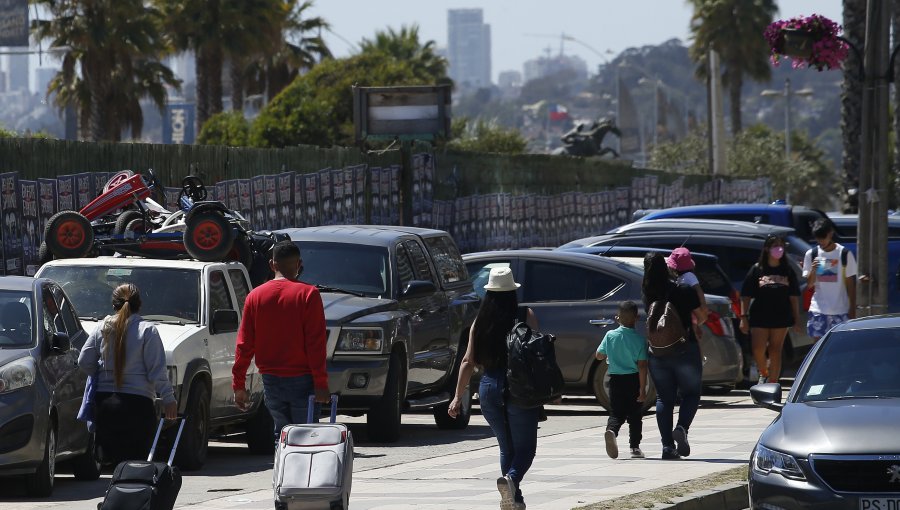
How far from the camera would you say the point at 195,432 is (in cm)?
1318

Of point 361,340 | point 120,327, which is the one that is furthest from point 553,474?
point 120,327

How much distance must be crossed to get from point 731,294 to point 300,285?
1019 centimetres

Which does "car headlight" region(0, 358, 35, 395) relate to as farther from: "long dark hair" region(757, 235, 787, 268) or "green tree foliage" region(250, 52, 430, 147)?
→ "green tree foliage" region(250, 52, 430, 147)

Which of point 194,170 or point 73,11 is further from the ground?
point 73,11

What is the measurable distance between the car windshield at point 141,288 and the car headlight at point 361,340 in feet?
4.87

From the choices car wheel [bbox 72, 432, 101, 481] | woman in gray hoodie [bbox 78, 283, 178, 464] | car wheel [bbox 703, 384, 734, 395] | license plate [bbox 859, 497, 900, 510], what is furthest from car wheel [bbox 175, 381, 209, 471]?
car wheel [bbox 703, 384, 734, 395]

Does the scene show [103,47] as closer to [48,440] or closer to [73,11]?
[73,11]

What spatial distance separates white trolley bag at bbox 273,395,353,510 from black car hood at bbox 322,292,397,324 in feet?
18.1

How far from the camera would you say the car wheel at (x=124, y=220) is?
52.1 feet

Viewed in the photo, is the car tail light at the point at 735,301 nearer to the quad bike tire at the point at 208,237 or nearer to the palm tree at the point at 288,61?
the quad bike tire at the point at 208,237

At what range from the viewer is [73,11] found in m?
47.7

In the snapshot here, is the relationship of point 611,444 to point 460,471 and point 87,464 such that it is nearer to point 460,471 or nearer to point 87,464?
point 460,471

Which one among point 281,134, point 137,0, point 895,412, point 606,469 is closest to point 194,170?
point 606,469

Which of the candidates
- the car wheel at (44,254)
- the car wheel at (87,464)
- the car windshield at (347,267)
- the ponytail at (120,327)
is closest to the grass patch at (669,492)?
the ponytail at (120,327)
